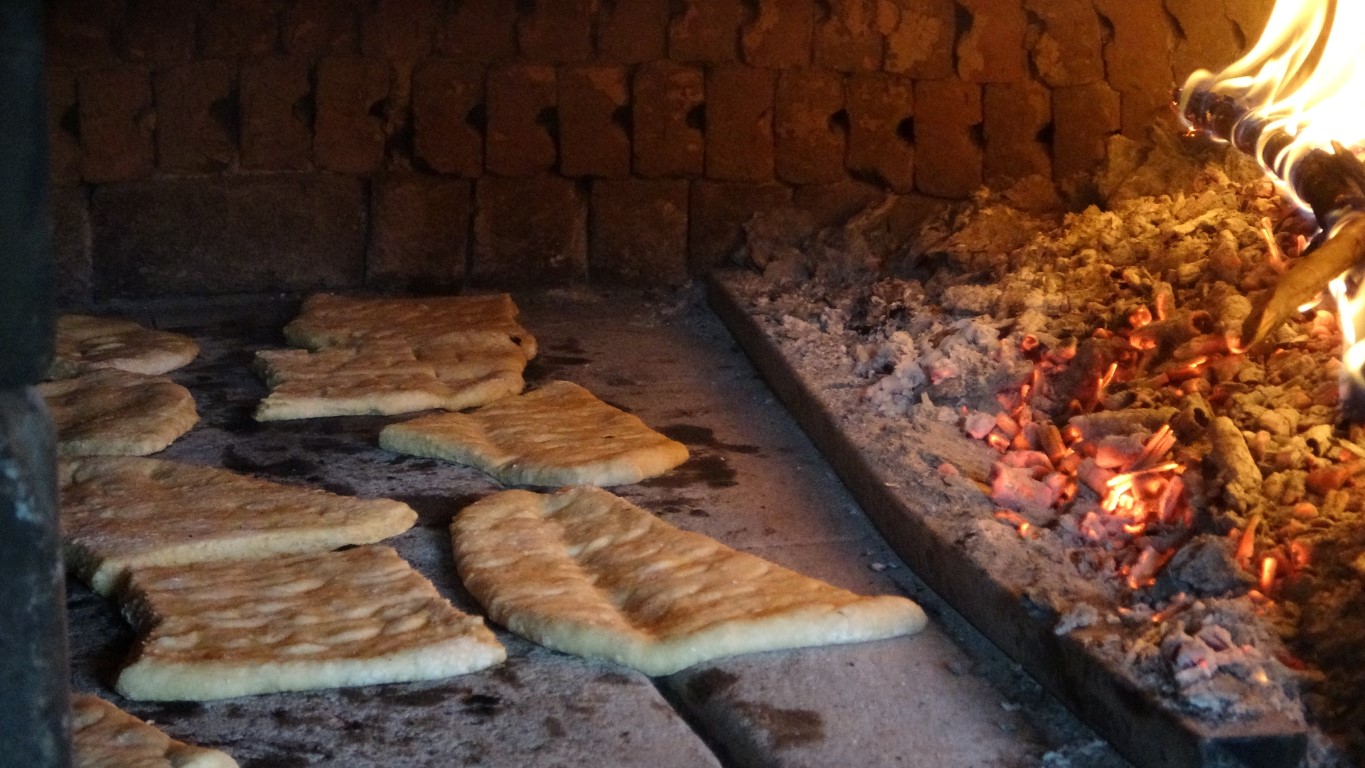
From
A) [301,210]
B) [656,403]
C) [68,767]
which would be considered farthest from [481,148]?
[68,767]

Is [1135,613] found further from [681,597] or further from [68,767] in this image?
[68,767]

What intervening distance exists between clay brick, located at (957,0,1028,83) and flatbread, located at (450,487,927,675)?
8.67ft

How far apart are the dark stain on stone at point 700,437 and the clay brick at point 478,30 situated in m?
1.83

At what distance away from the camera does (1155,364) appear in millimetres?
3303

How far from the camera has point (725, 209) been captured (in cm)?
511

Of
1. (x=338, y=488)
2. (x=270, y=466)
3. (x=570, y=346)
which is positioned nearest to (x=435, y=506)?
(x=338, y=488)

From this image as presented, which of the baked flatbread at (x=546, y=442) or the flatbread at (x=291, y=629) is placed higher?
the baked flatbread at (x=546, y=442)

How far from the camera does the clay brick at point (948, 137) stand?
502 centimetres

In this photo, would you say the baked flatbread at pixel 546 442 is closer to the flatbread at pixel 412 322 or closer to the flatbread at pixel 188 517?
Result: the flatbread at pixel 188 517

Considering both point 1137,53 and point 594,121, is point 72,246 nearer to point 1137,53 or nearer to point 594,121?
point 594,121

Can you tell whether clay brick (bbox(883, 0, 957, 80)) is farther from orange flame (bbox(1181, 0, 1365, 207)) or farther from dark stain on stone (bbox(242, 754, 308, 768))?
dark stain on stone (bbox(242, 754, 308, 768))

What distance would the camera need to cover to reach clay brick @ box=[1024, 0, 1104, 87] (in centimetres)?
498

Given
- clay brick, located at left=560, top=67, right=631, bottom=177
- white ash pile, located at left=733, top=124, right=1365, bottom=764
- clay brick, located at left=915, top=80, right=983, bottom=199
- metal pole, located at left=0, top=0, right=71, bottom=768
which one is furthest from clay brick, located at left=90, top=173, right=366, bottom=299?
metal pole, located at left=0, top=0, right=71, bottom=768

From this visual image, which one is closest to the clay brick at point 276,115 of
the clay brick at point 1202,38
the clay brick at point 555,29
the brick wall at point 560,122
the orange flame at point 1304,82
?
the brick wall at point 560,122
